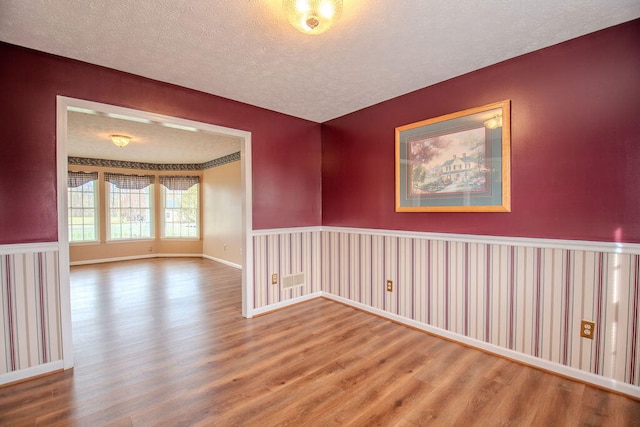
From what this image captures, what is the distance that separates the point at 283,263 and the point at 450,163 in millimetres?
2233

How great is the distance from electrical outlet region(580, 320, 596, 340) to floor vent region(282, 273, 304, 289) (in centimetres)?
276

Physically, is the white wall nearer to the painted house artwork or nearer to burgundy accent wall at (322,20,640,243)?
the painted house artwork

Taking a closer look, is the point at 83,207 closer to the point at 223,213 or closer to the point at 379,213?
the point at 223,213

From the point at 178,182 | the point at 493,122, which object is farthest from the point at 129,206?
the point at 493,122

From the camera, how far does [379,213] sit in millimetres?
3357

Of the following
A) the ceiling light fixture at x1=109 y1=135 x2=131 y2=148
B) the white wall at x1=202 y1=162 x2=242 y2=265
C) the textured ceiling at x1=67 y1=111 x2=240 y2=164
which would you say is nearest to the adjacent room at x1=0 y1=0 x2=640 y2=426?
the textured ceiling at x1=67 y1=111 x2=240 y2=164

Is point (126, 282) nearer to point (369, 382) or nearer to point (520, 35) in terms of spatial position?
point (369, 382)

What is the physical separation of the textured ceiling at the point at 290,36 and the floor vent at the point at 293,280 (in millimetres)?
2279

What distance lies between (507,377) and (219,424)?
6.63 feet

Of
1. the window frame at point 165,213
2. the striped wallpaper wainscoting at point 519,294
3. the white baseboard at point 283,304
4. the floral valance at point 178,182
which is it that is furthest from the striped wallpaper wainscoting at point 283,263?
the floral valance at point 178,182

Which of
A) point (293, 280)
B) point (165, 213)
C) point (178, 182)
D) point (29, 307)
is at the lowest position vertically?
point (293, 280)

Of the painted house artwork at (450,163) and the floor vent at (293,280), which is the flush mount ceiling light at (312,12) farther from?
the floor vent at (293,280)

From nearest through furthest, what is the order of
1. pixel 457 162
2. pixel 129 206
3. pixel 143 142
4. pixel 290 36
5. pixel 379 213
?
1. pixel 290 36
2. pixel 457 162
3. pixel 379 213
4. pixel 143 142
5. pixel 129 206

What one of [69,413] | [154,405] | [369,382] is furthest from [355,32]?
[69,413]
